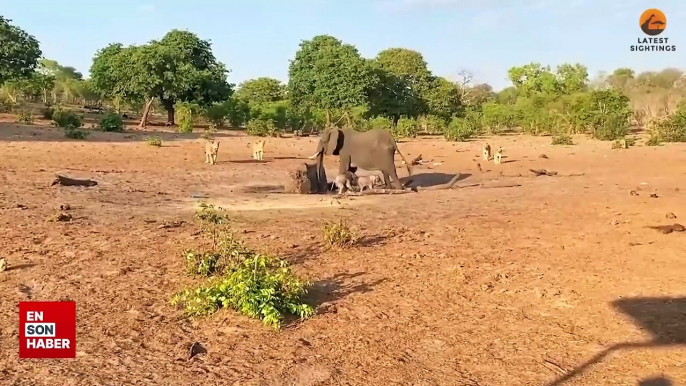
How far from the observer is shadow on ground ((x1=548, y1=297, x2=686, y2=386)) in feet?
14.8

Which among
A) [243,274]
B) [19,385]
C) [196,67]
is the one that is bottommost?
[19,385]

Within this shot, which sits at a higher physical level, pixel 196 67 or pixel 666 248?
pixel 196 67

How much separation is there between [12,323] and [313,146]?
22.0 meters

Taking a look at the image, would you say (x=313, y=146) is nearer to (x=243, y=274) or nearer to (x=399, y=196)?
(x=399, y=196)

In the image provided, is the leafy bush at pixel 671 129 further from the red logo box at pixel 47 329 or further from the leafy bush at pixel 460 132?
the red logo box at pixel 47 329

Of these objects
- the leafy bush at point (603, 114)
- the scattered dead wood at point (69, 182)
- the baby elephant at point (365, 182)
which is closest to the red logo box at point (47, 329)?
the scattered dead wood at point (69, 182)

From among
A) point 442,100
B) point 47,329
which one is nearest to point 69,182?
point 47,329

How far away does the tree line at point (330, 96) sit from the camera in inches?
1223

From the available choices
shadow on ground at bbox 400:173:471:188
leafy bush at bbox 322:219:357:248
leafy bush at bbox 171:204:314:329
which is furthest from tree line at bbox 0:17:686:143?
leafy bush at bbox 171:204:314:329

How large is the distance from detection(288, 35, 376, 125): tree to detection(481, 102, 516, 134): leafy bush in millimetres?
7632

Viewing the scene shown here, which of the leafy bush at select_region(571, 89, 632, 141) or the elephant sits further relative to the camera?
the leafy bush at select_region(571, 89, 632, 141)

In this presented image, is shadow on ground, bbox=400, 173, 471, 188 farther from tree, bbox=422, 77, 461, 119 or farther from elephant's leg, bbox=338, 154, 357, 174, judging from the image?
tree, bbox=422, 77, 461, 119

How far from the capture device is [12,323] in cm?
484

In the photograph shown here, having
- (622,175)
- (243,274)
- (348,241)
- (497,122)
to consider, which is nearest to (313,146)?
(622,175)
